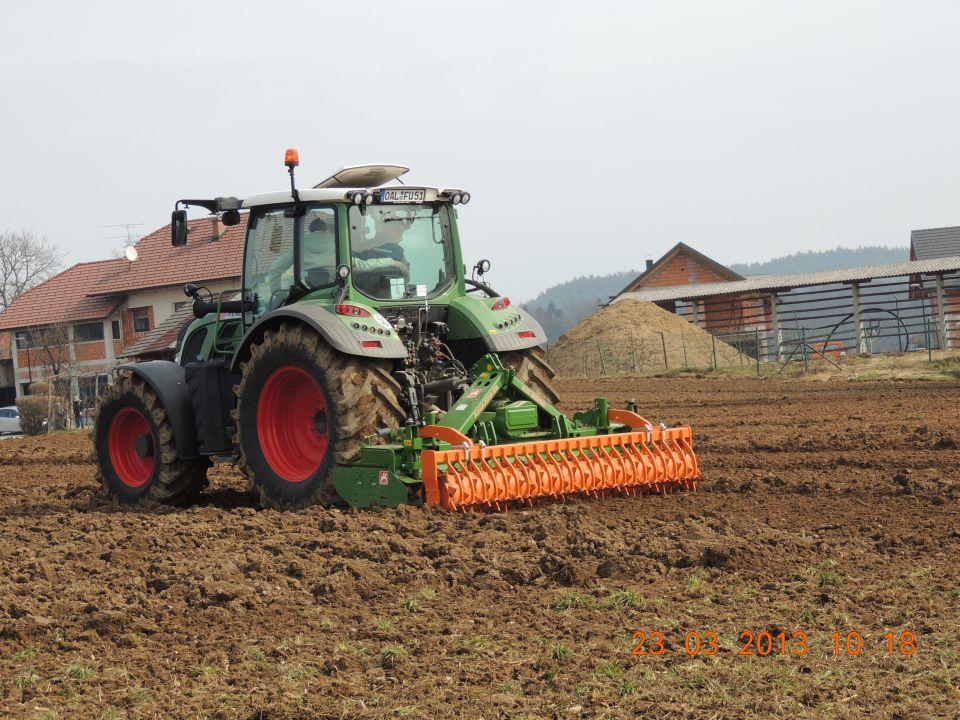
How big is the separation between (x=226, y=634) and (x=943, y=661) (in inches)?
125

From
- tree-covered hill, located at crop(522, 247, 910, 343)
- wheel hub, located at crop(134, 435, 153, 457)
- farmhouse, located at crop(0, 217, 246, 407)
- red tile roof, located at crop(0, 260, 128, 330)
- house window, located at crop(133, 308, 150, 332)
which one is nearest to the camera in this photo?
wheel hub, located at crop(134, 435, 153, 457)

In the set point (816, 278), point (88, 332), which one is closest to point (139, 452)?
point (816, 278)

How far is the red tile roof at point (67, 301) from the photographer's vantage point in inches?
1940

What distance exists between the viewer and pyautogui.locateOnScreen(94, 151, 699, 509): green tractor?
8234 millimetres

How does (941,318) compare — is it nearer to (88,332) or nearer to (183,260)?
(183,260)

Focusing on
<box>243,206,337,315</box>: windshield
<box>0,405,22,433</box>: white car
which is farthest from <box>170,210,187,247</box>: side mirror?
<box>0,405,22,433</box>: white car

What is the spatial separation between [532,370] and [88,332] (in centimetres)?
4370

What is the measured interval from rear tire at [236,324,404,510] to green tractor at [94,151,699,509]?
13 mm

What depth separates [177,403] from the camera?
9.53m

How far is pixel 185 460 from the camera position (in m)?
9.64

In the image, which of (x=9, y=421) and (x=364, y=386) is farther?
(x=9, y=421)

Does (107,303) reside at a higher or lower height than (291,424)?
higher

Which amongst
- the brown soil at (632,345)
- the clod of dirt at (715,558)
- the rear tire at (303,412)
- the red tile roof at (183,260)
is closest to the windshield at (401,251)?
the rear tire at (303,412)

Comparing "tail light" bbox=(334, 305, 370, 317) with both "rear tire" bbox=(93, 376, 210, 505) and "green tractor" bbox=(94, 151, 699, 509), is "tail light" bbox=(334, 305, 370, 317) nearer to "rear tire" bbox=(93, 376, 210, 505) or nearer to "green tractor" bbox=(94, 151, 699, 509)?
"green tractor" bbox=(94, 151, 699, 509)
